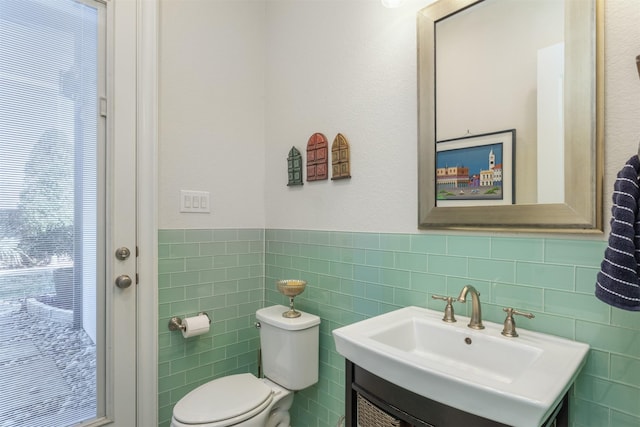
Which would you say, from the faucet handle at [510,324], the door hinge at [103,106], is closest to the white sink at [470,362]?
the faucet handle at [510,324]

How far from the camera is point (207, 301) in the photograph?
1.82 metres

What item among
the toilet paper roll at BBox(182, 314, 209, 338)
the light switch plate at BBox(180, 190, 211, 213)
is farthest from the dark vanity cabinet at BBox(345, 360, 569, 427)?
the light switch plate at BBox(180, 190, 211, 213)

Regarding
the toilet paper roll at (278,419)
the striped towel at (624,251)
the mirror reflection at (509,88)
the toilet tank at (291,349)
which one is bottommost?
the toilet paper roll at (278,419)

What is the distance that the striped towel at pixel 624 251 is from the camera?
73 cm

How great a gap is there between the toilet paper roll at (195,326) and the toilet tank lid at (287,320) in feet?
0.95

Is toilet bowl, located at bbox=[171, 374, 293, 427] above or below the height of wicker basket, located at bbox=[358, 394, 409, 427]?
below

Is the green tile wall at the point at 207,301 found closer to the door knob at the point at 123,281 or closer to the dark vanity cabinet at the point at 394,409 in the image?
the door knob at the point at 123,281

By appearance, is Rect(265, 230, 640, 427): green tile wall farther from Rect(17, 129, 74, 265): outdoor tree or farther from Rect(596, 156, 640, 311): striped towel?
Rect(17, 129, 74, 265): outdoor tree

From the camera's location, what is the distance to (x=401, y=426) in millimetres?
876

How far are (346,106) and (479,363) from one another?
120 centimetres

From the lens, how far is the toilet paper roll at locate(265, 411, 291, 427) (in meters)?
1.56

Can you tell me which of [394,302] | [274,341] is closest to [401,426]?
[394,302]

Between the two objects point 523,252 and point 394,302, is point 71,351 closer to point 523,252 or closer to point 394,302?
point 394,302

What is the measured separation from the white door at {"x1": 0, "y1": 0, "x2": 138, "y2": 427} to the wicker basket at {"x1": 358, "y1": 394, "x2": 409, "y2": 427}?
1.17 meters
